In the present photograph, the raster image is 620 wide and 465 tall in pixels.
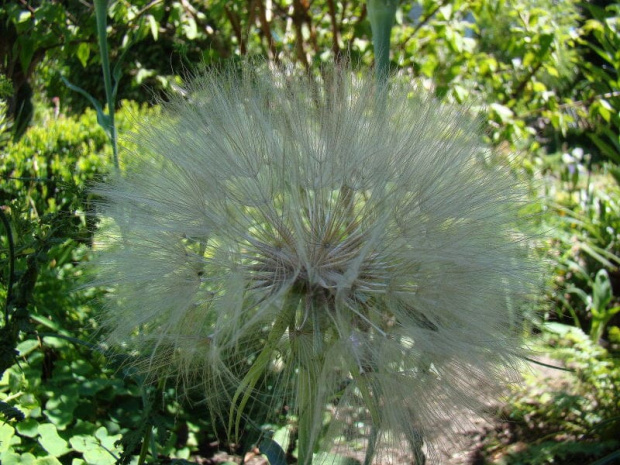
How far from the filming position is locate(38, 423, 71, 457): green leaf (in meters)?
2.01

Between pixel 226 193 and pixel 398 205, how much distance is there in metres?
0.40

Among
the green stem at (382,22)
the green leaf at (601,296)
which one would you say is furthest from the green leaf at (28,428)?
the green leaf at (601,296)

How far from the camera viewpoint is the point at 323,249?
54.6 inches

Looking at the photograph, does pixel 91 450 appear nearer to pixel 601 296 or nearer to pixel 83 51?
pixel 83 51

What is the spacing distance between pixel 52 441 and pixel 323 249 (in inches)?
51.1

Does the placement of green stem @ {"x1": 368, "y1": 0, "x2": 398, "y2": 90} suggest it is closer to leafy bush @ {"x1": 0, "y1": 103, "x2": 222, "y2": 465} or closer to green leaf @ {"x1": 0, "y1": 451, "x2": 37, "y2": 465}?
leafy bush @ {"x1": 0, "y1": 103, "x2": 222, "y2": 465}

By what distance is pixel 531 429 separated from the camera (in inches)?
118

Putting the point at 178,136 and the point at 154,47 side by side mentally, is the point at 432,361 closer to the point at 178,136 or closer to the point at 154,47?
the point at 178,136

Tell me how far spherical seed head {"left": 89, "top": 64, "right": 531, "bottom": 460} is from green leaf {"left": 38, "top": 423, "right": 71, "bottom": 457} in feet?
2.56

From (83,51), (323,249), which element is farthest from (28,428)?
(83,51)

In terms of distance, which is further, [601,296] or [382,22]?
[601,296]

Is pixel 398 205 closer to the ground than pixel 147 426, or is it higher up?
higher up

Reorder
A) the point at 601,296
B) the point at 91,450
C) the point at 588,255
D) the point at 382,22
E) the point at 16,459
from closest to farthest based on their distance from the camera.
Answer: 1. the point at 382,22
2. the point at 16,459
3. the point at 91,450
4. the point at 601,296
5. the point at 588,255

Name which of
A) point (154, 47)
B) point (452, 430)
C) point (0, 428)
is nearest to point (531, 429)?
point (452, 430)
